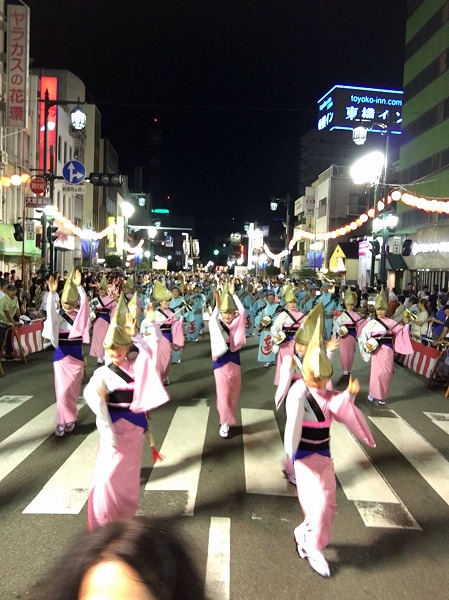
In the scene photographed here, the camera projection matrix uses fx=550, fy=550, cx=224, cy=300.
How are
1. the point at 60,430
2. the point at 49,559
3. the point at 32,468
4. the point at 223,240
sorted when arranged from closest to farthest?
the point at 49,559 → the point at 32,468 → the point at 60,430 → the point at 223,240

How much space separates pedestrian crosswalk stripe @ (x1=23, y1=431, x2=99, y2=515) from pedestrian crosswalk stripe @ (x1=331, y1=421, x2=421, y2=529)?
2.71 m

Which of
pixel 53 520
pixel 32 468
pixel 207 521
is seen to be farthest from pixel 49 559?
pixel 32 468

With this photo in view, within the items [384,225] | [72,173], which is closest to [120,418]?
[72,173]

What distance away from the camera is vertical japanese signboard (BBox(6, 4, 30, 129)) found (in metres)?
21.4

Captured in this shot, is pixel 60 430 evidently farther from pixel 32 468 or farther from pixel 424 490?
pixel 424 490

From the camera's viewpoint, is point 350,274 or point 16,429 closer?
point 16,429

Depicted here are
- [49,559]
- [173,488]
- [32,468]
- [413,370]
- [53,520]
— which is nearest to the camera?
[49,559]

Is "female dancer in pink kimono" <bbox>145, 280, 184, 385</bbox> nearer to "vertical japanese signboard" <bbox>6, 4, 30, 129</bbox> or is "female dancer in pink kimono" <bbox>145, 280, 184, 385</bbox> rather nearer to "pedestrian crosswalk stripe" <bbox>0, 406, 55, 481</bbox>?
"pedestrian crosswalk stripe" <bbox>0, 406, 55, 481</bbox>

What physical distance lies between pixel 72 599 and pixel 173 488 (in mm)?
4477

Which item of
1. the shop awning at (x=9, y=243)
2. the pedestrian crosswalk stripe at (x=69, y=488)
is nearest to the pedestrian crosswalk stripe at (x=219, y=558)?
the pedestrian crosswalk stripe at (x=69, y=488)

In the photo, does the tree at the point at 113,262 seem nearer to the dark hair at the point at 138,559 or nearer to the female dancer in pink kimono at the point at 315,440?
the female dancer in pink kimono at the point at 315,440

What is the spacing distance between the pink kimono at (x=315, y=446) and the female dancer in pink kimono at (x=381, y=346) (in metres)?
5.16

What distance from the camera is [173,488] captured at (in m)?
5.69

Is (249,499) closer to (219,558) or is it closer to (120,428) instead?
(219,558)
